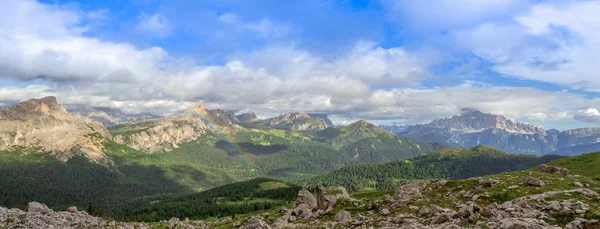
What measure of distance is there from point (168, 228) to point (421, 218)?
256 feet

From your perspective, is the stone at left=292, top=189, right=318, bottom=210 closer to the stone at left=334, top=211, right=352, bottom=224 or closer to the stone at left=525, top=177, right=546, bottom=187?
the stone at left=334, top=211, right=352, bottom=224

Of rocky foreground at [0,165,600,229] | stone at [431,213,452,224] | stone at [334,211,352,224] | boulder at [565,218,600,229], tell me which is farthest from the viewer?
stone at [334,211,352,224]

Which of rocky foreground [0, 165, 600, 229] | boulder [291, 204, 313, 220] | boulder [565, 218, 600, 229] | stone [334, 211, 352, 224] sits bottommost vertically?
boulder [291, 204, 313, 220]

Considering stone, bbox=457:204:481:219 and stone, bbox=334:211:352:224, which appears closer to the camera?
stone, bbox=457:204:481:219

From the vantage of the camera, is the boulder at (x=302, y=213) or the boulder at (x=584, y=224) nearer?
the boulder at (x=584, y=224)

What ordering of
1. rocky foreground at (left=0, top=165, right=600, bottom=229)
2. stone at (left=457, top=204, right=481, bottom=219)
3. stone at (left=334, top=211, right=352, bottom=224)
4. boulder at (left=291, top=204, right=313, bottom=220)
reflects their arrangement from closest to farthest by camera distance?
rocky foreground at (left=0, top=165, right=600, bottom=229) < stone at (left=457, top=204, right=481, bottom=219) < stone at (left=334, top=211, right=352, bottom=224) < boulder at (left=291, top=204, right=313, bottom=220)

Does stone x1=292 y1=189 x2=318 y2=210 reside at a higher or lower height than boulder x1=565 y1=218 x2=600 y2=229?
lower

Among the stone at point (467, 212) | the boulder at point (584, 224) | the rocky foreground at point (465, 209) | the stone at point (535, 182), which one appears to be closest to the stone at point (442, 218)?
the rocky foreground at point (465, 209)

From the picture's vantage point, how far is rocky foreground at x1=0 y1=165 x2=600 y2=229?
30609 millimetres

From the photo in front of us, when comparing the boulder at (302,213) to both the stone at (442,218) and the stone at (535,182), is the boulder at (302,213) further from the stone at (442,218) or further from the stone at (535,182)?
the stone at (535,182)

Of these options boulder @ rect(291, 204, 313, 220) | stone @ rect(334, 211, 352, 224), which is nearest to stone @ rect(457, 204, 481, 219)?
stone @ rect(334, 211, 352, 224)

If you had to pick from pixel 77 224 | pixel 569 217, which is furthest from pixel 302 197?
pixel 569 217

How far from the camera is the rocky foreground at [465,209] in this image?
100 feet

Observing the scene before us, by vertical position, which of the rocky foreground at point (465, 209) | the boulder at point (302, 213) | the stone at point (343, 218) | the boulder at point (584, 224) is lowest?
the boulder at point (302, 213)
